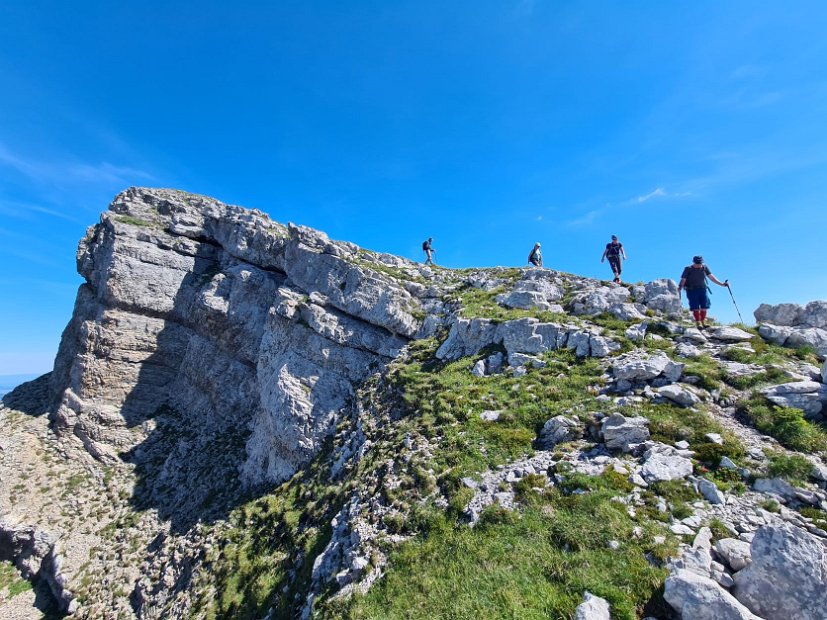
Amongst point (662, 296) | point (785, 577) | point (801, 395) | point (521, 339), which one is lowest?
point (785, 577)

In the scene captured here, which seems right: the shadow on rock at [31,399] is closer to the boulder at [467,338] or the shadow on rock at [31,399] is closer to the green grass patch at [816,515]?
the boulder at [467,338]

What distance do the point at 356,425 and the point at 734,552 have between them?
17.5 m

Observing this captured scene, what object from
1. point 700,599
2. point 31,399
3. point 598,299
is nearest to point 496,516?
point 700,599

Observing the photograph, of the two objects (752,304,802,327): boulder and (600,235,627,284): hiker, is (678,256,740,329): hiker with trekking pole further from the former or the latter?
(600,235,627,284): hiker

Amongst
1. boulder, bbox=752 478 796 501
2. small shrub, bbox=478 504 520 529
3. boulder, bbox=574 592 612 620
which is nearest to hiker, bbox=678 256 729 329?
boulder, bbox=752 478 796 501

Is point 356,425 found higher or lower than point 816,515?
higher

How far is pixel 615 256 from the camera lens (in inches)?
1005

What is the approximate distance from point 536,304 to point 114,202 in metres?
50.3

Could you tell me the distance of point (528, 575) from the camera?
877 centimetres

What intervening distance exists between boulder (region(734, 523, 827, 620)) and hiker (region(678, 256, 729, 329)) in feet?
47.5

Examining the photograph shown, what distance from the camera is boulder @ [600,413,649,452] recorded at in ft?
39.4

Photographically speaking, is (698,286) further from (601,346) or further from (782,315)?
(601,346)

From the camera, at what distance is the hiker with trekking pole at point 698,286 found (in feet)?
60.2

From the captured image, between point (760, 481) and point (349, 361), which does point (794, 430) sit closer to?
point (760, 481)
